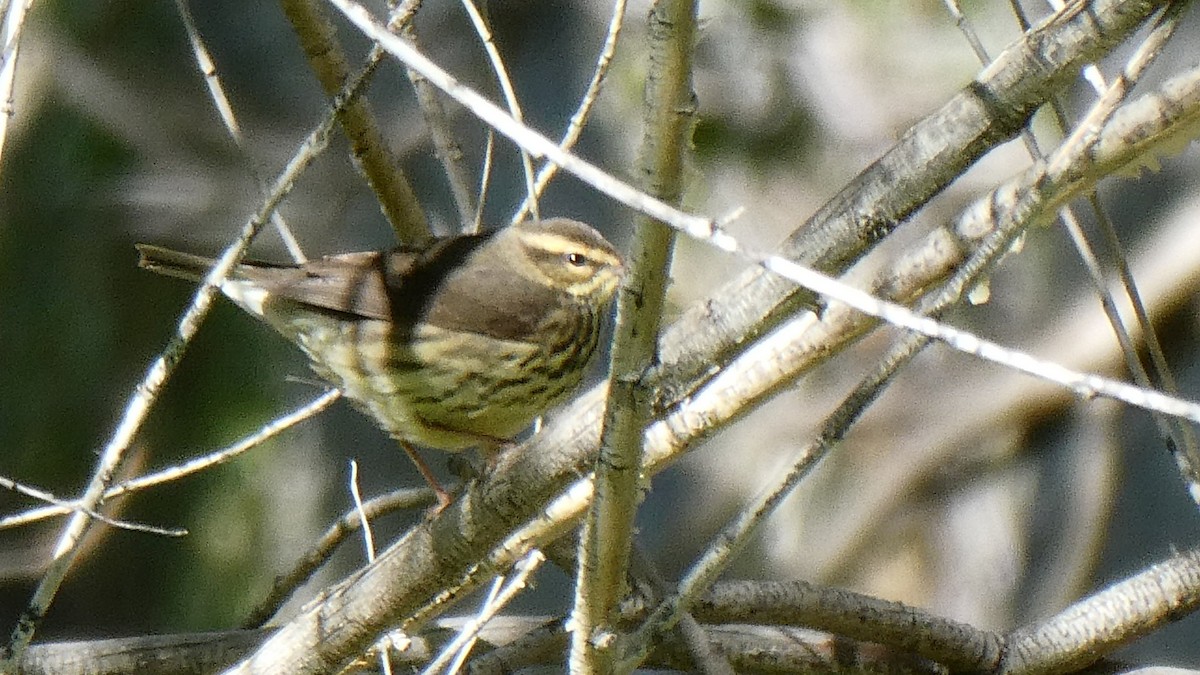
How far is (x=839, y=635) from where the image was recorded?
3607 millimetres

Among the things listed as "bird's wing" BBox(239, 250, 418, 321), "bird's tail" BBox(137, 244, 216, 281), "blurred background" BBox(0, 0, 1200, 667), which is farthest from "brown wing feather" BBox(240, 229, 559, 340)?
"blurred background" BBox(0, 0, 1200, 667)

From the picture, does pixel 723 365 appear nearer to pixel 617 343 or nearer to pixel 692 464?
pixel 617 343

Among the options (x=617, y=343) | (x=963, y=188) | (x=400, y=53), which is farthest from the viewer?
(x=963, y=188)

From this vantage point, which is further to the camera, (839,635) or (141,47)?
(141,47)

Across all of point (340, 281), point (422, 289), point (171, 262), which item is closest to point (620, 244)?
point (422, 289)

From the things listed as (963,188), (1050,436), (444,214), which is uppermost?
(444,214)

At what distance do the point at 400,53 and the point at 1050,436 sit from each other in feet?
14.1

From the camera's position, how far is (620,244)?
237 inches

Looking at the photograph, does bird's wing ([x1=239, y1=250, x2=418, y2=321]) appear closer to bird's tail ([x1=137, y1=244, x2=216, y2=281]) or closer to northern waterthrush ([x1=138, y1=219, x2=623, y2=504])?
northern waterthrush ([x1=138, y1=219, x2=623, y2=504])

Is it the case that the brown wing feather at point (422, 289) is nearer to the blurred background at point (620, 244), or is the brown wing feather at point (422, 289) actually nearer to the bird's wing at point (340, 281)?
the bird's wing at point (340, 281)

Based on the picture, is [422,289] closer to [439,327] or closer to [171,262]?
[439,327]

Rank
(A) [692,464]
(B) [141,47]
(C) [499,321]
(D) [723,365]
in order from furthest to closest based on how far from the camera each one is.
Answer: (B) [141,47] → (A) [692,464] → (C) [499,321] → (D) [723,365]

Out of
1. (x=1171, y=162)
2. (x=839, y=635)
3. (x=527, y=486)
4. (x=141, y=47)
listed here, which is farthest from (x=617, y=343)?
(x=141, y=47)

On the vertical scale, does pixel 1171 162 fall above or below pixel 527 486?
above
